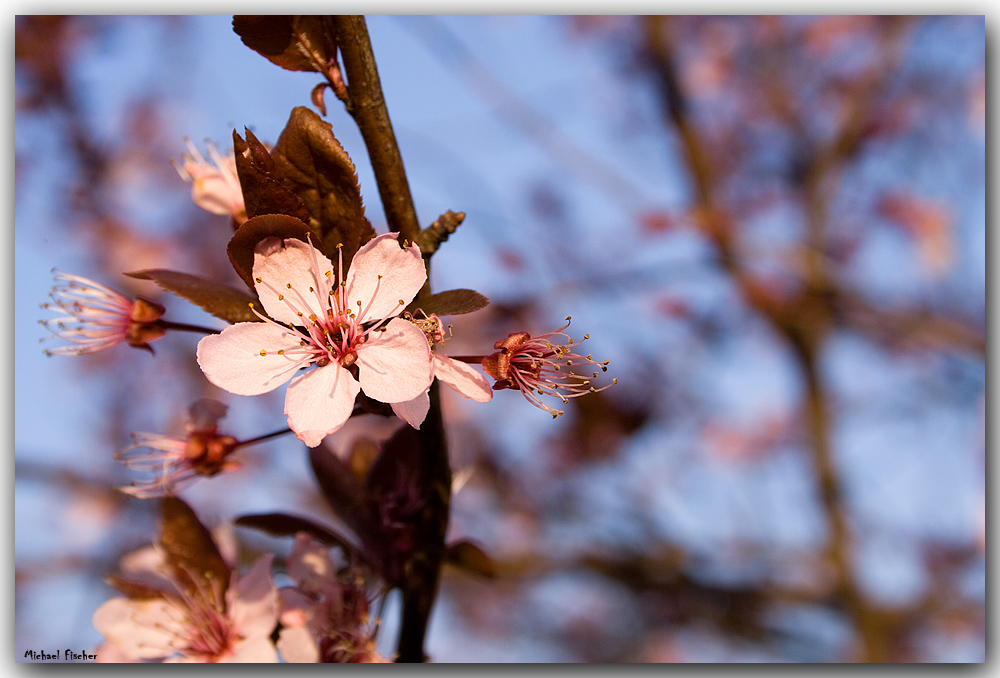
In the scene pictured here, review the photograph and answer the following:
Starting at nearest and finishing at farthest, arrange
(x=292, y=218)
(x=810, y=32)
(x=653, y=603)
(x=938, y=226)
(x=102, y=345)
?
(x=292, y=218)
(x=102, y=345)
(x=653, y=603)
(x=938, y=226)
(x=810, y=32)

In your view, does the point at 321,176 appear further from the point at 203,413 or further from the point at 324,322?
the point at 203,413

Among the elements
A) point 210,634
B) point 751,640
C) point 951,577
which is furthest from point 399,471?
point 951,577

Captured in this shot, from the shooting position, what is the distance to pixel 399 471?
0.70 metres

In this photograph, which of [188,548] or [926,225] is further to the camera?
[926,225]

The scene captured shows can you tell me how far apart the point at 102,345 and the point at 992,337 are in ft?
5.15

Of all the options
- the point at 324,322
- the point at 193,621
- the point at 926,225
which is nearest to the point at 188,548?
the point at 193,621

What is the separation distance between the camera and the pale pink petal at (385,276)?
0.54 m

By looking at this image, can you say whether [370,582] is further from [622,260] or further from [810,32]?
[810,32]

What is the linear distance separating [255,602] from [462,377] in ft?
1.22

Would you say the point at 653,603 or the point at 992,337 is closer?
the point at 992,337

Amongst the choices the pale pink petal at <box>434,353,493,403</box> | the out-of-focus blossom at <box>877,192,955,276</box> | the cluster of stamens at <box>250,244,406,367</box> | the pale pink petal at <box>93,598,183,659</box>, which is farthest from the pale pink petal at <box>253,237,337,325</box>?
the out-of-focus blossom at <box>877,192,955,276</box>

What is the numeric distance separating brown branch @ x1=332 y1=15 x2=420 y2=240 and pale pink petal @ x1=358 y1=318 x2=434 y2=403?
4.1 inches

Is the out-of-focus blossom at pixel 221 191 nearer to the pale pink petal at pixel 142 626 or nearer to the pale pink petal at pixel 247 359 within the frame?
the pale pink petal at pixel 247 359

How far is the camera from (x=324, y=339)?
1.97 ft
